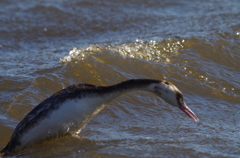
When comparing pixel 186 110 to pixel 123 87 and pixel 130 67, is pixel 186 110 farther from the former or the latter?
pixel 130 67

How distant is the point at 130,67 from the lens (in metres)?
9.40

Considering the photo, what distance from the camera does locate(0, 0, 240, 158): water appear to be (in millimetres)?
6270

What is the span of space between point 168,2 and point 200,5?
4.27ft

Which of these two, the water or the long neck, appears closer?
the long neck

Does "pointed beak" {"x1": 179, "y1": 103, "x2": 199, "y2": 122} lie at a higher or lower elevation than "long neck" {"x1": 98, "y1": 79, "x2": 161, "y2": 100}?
lower

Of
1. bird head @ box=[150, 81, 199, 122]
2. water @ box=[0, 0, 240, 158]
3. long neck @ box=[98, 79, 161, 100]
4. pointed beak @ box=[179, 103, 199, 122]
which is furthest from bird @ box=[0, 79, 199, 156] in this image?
pointed beak @ box=[179, 103, 199, 122]

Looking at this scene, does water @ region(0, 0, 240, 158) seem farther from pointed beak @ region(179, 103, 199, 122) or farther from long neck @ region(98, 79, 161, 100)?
long neck @ region(98, 79, 161, 100)

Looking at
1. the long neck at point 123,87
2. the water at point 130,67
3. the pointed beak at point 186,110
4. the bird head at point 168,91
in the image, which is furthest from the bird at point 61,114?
the pointed beak at point 186,110

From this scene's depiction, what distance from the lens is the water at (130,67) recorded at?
6.27 metres

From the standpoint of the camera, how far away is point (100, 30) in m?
14.2

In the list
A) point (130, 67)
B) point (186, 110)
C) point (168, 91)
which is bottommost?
point (186, 110)

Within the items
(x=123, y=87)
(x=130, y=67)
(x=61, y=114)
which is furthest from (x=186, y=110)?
(x=130, y=67)

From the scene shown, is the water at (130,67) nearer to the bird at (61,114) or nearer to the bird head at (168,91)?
the bird at (61,114)

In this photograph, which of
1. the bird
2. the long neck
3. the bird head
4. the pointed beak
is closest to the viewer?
the bird
